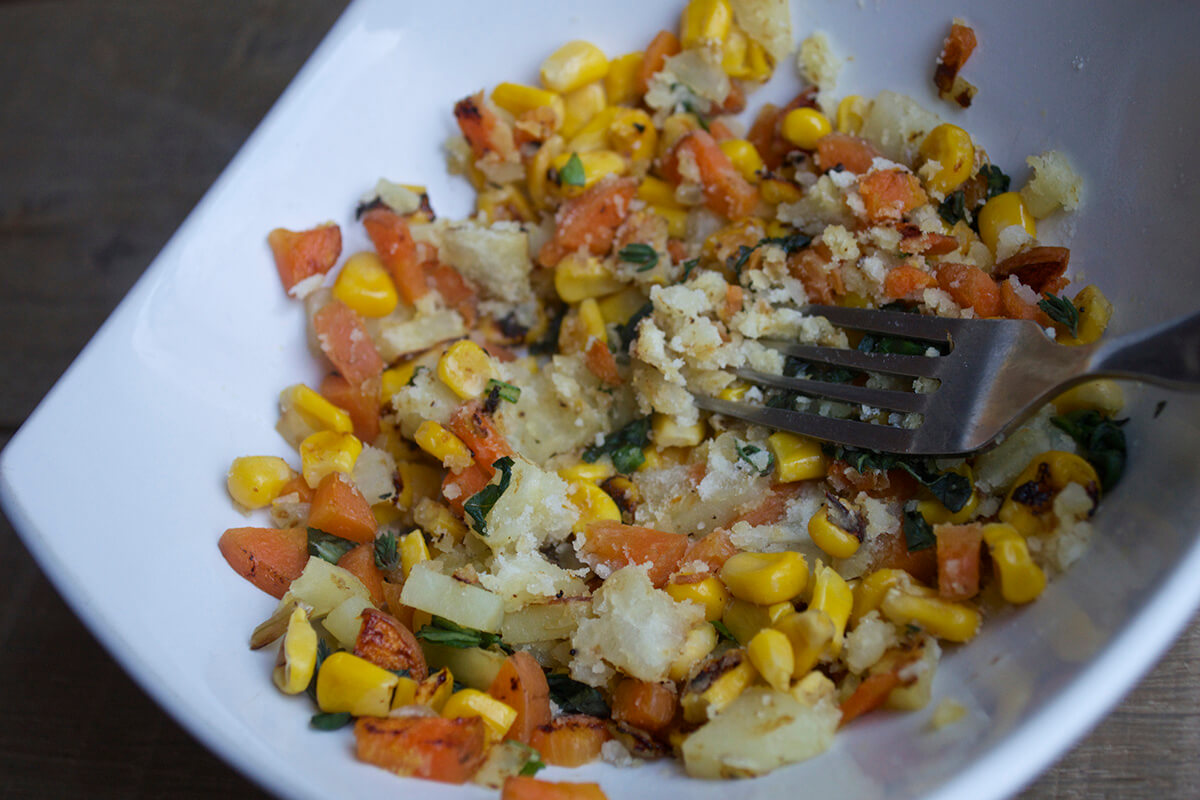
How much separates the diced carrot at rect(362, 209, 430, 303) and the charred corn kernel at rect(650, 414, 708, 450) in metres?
0.78

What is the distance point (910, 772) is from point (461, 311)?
1.68m

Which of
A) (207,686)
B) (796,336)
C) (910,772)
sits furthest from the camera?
(796,336)

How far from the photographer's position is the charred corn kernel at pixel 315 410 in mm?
2232

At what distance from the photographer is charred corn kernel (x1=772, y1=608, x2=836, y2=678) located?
63.3 inches

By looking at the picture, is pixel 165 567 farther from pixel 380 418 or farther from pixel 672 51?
pixel 672 51

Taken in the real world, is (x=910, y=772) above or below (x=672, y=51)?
below

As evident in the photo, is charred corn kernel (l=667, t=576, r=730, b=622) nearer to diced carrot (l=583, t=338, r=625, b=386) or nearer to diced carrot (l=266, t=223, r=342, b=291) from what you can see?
diced carrot (l=583, t=338, r=625, b=386)

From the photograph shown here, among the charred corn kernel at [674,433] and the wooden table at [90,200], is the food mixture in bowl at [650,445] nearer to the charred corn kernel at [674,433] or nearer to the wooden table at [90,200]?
the charred corn kernel at [674,433]

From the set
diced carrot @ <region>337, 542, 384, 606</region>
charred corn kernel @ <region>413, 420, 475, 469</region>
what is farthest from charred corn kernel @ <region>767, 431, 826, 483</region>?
diced carrot @ <region>337, 542, 384, 606</region>

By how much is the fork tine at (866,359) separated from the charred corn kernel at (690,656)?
70 cm

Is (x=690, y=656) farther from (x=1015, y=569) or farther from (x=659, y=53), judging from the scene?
(x=659, y=53)

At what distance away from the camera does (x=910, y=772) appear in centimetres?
141

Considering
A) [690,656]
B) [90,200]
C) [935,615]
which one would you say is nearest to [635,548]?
[690,656]

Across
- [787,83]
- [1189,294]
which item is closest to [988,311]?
[1189,294]
